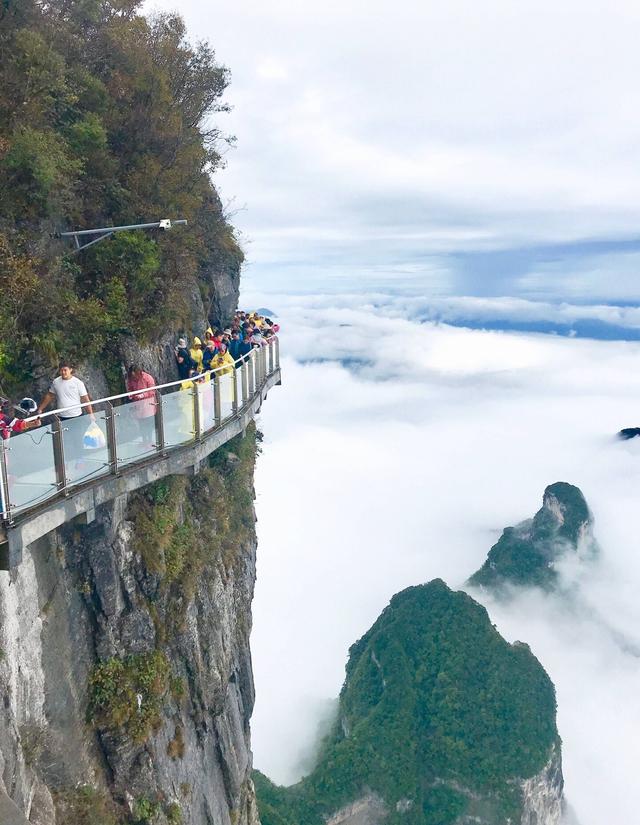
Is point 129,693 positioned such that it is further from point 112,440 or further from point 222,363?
point 222,363

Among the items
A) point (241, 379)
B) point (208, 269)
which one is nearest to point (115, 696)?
point (241, 379)

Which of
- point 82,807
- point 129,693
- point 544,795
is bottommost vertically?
point 544,795

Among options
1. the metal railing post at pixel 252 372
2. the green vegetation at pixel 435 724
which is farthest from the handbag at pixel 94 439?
the green vegetation at pixel 435 724

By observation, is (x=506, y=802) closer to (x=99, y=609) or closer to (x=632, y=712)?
(x=99, y=609)

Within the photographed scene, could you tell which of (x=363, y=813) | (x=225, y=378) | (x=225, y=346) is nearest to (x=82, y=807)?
(x=225, y=378)

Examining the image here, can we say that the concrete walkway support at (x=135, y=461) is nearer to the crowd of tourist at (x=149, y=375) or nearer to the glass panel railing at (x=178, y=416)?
the glass panel railing at (x=178, y=416)
